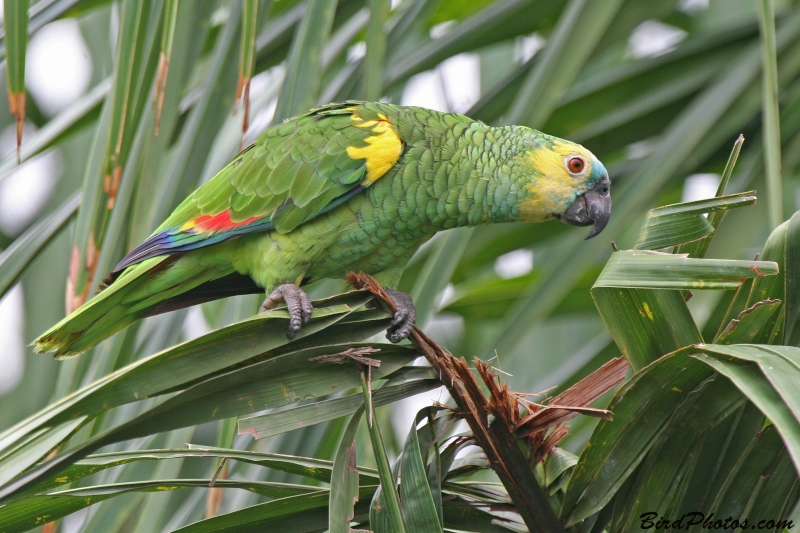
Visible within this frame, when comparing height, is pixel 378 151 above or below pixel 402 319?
above

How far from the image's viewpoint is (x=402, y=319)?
1.85m

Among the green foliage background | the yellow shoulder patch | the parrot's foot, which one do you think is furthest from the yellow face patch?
the parrot's foot

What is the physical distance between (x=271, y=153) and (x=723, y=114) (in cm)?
151

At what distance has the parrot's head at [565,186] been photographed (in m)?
2.32

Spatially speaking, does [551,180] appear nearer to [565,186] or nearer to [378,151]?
[565,186]

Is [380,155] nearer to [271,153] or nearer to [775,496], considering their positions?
[271,153]

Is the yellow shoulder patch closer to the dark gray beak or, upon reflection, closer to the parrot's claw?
the parrot's claw

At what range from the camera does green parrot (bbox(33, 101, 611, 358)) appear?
2.29m

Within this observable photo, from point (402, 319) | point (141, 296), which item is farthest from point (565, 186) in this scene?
point (141, 296)

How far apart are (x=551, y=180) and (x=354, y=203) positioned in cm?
62

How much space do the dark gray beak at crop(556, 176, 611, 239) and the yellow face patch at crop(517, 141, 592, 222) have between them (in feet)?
0.12

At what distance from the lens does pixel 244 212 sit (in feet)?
7.69

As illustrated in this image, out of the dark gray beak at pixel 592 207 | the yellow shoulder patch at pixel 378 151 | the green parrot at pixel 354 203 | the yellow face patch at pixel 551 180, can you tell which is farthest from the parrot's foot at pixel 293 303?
the dark gray beak at pixel 592 207

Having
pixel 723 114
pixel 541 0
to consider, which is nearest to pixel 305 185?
pixel 541 0
